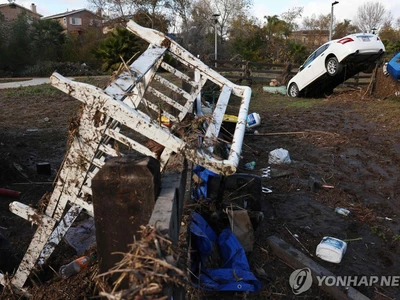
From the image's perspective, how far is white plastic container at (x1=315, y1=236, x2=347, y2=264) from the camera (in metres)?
3.10

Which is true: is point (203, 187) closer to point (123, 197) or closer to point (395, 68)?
point (123, 197)

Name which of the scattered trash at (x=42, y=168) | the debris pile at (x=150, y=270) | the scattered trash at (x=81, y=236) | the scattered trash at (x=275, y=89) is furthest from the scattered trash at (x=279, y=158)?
the scattered trash at (x=275, y=89)

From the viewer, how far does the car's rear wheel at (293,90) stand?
43.6 feet

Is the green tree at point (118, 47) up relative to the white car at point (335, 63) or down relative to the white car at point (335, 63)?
up

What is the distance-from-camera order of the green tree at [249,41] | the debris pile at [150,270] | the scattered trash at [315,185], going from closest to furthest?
1. the debris pile at [150,270]
2. the scattered trash at [315,185]
3. the green tree at [249,41]

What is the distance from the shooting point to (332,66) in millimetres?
11477

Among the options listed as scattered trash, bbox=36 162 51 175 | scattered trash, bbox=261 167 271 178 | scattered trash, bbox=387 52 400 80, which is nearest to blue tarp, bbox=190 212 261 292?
scattered trash, bbox=261 167 271 178

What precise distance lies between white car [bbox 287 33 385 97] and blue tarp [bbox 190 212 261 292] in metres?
9.70

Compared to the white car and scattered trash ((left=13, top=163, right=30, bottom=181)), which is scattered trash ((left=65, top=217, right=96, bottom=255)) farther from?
the white car

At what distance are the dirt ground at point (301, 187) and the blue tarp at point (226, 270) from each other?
0.31 feet

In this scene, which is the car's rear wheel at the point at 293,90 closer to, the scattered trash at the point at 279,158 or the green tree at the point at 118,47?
the scattered trash at the point at 279,158

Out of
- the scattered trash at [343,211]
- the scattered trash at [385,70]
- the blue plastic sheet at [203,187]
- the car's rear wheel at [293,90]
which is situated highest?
the scattered trash at [385,70]

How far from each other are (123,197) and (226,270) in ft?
4.69

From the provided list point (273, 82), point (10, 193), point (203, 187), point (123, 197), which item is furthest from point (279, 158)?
point (273, 82)
